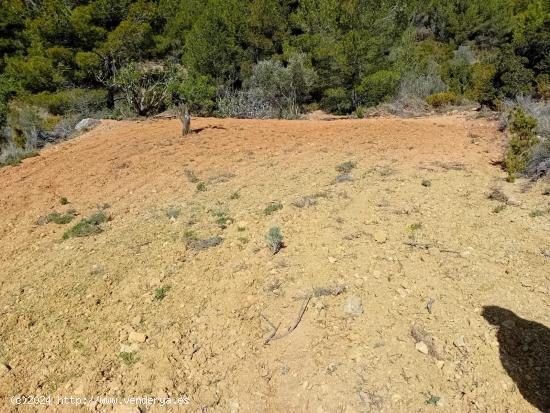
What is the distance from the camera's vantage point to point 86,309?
3.75m

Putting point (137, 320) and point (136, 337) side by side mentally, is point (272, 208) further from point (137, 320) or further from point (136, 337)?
point (136, 337)

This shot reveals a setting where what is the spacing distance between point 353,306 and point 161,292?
5.31 ft

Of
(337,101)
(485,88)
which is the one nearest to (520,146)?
(485,88)

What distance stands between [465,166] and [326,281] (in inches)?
138

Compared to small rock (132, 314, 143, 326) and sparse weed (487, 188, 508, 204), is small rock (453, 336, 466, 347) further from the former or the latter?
sparse weed (487, 188, 508, 204)

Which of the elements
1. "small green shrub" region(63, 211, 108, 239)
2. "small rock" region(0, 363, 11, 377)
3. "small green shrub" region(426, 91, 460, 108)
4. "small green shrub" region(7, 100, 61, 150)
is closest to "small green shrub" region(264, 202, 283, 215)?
"small green shrub" region(63, 211, 108, 239)

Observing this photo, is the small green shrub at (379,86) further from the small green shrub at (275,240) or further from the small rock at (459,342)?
the small rock at (459,342)

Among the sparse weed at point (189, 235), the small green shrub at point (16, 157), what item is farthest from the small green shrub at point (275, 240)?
the small green shrub at point (16, 157)

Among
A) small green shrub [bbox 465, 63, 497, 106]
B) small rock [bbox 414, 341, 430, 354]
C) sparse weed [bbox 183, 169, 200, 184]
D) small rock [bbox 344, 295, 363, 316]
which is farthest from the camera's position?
small green shrub [bbox 465, 63, 497, 106]

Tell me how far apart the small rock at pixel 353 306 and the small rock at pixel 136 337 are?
1.52m

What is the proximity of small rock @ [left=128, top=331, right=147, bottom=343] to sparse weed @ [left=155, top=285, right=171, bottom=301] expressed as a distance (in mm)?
453

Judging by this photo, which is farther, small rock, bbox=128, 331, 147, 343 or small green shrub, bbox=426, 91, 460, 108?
small green shrub, bbox=426, 91, 460, 108

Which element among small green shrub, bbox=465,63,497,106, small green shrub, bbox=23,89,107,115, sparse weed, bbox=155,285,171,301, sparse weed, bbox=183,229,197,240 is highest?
sparse weed, bbox=155,285,171,301

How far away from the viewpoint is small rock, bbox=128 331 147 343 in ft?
11.1
